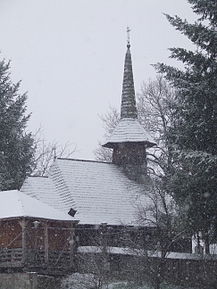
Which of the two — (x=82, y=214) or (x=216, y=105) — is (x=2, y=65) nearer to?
(x=82, y=214)

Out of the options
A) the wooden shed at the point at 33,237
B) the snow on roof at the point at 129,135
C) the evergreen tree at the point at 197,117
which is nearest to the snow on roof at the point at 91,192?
the wooden shed at the point at 33,237

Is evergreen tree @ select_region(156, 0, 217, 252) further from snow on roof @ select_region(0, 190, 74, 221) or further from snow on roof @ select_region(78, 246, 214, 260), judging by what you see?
snow on roof @ select_region(0, 190, 74, 221)

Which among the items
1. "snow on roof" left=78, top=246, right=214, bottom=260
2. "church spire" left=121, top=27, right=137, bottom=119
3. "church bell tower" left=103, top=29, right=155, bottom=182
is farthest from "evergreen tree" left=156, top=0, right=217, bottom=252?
"church spire" left=121, top=27, right=137, bottom=119

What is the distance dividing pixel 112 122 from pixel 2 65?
33.5 feet

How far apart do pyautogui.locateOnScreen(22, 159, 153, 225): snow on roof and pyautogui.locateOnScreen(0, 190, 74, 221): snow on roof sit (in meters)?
1.93

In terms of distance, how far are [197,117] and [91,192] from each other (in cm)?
1386

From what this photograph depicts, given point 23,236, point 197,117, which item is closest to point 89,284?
point 23,236

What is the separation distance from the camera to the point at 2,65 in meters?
41.2

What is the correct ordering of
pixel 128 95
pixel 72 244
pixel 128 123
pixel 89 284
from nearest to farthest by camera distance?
pixel 89 284, pixel 72 244, pixel 128 123, pixel 128 95

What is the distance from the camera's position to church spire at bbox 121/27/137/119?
121 ft

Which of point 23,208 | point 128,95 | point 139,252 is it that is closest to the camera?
point 139,252

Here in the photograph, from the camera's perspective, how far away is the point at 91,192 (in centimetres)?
3156

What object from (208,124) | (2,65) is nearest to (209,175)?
(208,124)

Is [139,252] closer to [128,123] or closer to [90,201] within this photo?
[90,201]
